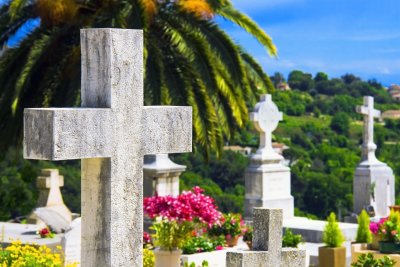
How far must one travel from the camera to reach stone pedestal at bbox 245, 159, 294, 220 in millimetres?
16422

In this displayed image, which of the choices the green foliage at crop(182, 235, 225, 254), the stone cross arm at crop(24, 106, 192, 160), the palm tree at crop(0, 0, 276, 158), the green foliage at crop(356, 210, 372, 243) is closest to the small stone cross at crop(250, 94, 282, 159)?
the palm tree at crop(0, 0, 276, 158)

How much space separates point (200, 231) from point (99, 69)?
27.1ft

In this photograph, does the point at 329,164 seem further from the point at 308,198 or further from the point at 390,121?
the point at 390,121

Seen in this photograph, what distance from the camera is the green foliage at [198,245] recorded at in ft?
41.8

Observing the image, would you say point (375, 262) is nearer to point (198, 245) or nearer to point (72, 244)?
point (198, 245)

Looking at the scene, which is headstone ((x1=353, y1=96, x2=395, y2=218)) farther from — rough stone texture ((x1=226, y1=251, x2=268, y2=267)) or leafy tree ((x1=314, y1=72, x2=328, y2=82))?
leafy tree ((x1=314, y1=72, x2=328, y2=82))

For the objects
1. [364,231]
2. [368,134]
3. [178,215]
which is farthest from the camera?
[368,134]

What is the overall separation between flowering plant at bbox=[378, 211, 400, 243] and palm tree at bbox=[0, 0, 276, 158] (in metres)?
4.47

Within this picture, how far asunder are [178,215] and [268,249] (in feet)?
14.8

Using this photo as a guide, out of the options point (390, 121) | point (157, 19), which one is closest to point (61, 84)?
point (157, 19)

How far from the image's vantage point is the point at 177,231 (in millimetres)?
11773

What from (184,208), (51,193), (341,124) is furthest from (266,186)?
(341,124)

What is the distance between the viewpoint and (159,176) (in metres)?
16.2

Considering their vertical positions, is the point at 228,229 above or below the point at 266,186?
below
